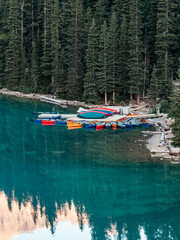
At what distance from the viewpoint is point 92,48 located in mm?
61469

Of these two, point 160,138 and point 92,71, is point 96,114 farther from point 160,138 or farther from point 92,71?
point 92,71

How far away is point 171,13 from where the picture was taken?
188ft

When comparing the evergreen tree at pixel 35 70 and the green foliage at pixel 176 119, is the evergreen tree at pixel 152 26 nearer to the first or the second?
the evergreen tree at pixel 35 70

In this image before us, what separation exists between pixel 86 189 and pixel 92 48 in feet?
121

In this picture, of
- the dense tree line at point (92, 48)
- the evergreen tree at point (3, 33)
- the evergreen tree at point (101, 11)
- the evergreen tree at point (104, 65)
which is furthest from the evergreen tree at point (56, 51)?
the evergreen tree at point (3, 33)

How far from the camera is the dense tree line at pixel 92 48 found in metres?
57.8

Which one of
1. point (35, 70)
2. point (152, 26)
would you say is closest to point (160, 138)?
point (152, 26)

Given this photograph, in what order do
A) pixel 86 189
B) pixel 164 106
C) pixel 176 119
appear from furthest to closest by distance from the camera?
pixel 164 106, pixel 176 119, pixel 86 189

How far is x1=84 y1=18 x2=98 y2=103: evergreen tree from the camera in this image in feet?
199

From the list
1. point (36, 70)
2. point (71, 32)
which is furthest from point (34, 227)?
point (36, 70)

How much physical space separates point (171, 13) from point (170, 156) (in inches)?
1198

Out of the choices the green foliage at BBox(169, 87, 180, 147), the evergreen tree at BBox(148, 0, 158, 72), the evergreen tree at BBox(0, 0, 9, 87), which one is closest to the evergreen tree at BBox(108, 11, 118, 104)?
the evergreen tree at BBox(148, 0, 158, 72)

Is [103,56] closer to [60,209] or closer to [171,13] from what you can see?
[171,13]

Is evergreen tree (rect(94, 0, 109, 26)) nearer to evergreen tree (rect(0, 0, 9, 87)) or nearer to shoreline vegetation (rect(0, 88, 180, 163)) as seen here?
shoreline vegetation (rect(0, 88, 180, 163))
